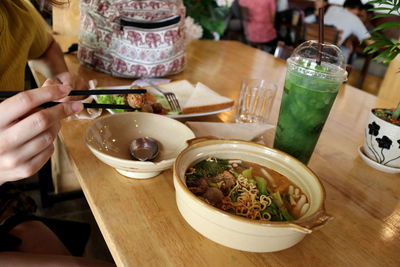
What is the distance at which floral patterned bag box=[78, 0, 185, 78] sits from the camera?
1.24 metres

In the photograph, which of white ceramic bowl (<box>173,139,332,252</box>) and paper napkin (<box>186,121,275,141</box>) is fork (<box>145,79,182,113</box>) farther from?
white ceramic bowl (<box>173,139,332,252</box>)

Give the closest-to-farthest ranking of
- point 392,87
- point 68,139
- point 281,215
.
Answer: point 281,215 → point 68,139 → point 392,87

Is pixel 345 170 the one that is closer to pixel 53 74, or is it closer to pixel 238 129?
pixel 238 129

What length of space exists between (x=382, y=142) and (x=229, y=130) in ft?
1.36

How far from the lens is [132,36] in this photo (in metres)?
1.24

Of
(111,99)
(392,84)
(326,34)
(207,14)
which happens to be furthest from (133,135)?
(326,34)

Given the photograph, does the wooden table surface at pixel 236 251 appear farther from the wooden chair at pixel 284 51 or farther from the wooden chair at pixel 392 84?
the wooden chair at pixel 392 84

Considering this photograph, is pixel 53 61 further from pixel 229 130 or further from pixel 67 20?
pixel 229 130

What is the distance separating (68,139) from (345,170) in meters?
0.77

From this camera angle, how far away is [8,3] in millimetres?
1096

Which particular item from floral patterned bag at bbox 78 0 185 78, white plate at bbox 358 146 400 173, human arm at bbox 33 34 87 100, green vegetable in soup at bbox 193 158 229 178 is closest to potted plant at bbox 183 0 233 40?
floral patterned bag at bbox 78 0 185 78

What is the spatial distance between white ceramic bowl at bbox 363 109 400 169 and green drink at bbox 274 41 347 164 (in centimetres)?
17

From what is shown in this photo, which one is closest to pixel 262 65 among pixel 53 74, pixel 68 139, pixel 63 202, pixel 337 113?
pixel 337 113

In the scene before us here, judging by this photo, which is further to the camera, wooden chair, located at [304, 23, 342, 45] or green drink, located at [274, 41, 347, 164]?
wooden chair, located at [304, 23, 342, 45]
